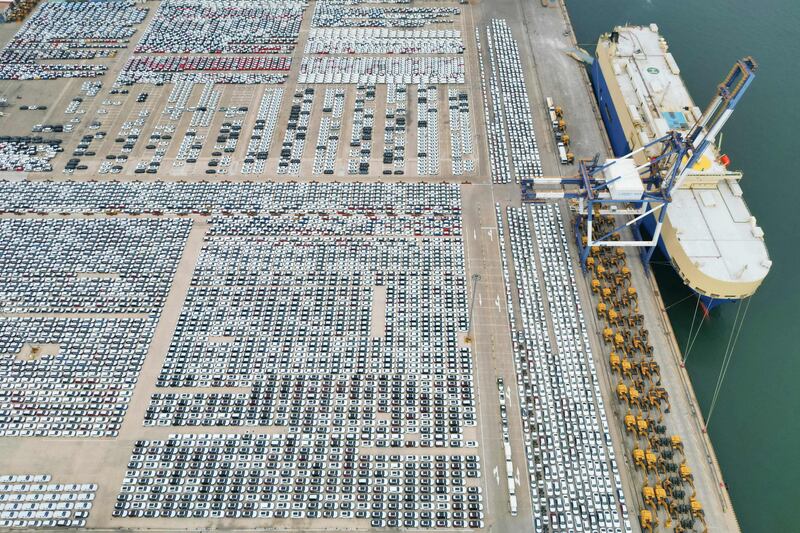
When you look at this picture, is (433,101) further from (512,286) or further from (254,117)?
(512,286)

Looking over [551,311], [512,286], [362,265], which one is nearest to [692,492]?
[551,311]

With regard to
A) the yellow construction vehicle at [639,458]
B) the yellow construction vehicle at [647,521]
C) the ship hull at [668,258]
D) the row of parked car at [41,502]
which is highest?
the ship hull at [668,258]

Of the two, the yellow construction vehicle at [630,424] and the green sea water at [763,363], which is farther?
the yellow construction vehicle at [630,424]

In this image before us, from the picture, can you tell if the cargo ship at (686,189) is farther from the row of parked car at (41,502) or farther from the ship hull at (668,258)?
the row of parked car at (41,502)

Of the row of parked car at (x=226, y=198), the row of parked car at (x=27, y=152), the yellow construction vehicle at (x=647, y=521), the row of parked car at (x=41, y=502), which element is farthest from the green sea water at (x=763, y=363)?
the row of parked car at (x=27, y=152)

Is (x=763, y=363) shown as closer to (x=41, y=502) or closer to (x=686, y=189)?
(x=686, y=189)

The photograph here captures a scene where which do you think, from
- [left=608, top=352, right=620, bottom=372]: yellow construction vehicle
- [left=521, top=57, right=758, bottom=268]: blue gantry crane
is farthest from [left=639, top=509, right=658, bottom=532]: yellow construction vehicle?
[left=521, top=57, right=758, bottom=268]: blue gantry crane

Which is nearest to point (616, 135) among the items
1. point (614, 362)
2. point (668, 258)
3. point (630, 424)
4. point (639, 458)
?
point (668, 258)
